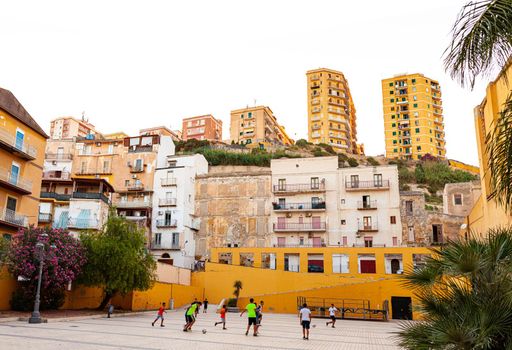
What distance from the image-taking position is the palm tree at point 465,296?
574cm

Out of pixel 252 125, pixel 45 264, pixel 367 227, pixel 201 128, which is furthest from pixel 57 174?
pixel 201 128

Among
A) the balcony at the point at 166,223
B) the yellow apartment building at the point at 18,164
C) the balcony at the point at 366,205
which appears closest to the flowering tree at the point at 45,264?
the yellow apartment building at the point at 18,164

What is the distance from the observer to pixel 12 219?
101 feet

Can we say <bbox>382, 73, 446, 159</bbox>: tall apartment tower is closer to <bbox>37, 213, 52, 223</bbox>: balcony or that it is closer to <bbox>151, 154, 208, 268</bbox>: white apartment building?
<bbox>151, 154, 208, 268</bbox>: white apartment building

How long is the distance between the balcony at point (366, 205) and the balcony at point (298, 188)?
424 centimetres

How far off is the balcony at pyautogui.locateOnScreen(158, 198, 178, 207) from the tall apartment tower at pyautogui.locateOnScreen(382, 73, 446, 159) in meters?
58.1

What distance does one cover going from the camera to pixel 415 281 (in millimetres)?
7047

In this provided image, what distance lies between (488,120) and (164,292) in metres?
26.1

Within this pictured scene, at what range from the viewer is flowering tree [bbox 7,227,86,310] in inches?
893

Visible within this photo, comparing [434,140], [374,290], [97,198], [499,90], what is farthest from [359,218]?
[434,140]

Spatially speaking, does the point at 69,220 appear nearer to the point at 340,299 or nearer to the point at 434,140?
the point at 340,299

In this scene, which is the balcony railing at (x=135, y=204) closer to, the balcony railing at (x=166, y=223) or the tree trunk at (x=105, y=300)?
the balcony railing at (x=166, y=223)

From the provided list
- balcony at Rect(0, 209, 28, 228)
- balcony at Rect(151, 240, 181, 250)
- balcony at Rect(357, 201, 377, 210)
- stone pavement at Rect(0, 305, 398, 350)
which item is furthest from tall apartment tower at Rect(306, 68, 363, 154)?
stone pavement at Rect(0, 305, 398, 350)

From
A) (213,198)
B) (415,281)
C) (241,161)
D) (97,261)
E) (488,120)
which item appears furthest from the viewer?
(241,161)
